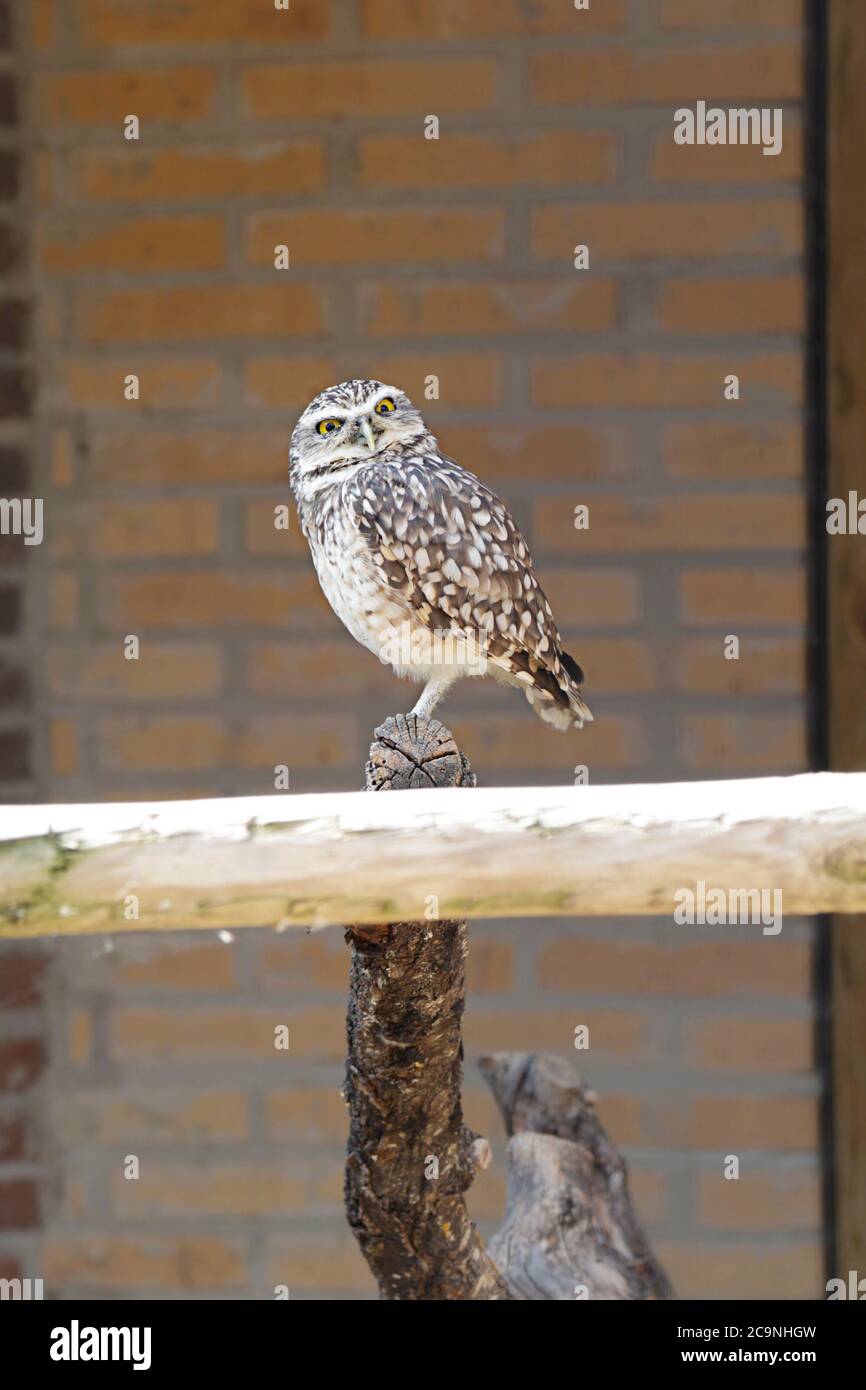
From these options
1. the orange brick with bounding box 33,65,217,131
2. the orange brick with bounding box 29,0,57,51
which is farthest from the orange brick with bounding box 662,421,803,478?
the orange brick with bounding box 29,0,57,51

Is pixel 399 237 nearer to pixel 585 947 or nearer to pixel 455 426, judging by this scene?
pixel 455 426

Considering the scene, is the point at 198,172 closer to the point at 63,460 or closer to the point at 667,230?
the point at 63,460

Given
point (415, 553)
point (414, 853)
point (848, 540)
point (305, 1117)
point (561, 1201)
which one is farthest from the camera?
point (305, 1117)

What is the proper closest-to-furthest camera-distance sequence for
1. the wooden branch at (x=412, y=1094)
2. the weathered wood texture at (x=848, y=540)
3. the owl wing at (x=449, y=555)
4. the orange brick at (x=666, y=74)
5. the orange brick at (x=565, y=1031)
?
the wooden branch at (x=412, y=1094)
the owl wing at (x=449, y=555)
the weathered wood texture at (x=848, y=540)
the orange brick at (x=666, y=74)
the orange brick at (x=565, y=1031)

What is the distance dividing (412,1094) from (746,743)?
3.77ft

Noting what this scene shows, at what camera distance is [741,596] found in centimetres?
221

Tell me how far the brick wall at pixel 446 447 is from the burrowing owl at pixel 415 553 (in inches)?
25.7

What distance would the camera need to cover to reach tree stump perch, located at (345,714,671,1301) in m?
1.18

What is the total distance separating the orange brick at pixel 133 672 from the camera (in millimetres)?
2281

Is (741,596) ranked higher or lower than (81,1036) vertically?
higher

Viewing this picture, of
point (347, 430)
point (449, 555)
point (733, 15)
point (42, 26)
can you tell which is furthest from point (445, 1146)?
point (42, 26)

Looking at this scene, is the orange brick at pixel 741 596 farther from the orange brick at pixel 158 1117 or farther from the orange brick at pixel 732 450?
the orange brick at pixel 158 1117

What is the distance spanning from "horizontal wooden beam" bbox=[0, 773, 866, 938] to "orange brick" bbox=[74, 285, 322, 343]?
150cm

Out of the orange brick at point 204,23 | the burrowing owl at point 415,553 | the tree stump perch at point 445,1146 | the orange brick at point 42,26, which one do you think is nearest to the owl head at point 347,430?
the burrowing owl at point 415,553
